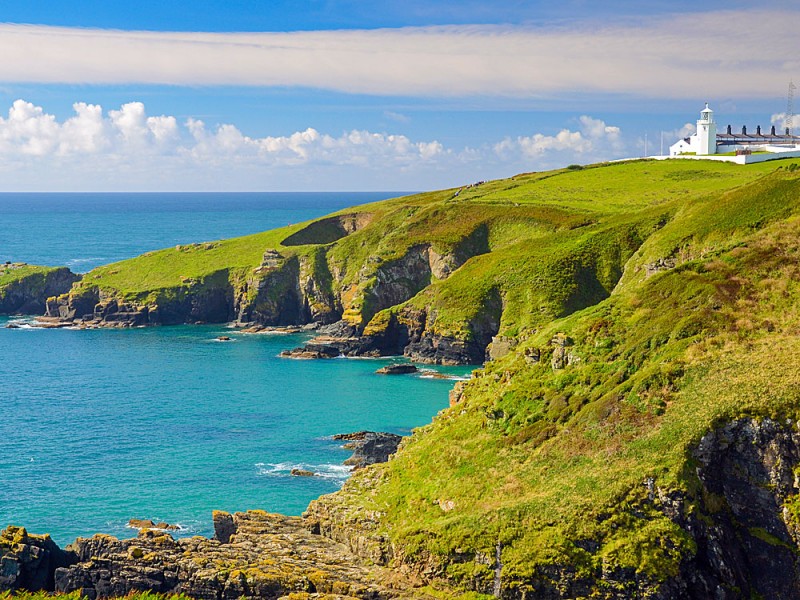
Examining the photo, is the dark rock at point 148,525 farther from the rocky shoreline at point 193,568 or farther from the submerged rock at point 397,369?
the submerged rock at point 397,369

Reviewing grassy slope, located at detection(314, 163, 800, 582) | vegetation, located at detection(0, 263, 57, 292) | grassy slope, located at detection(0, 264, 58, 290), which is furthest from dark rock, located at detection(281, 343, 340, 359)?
grassy slope, located at detection(0, 264, 58, 290)

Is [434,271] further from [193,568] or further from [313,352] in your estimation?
[193,568]

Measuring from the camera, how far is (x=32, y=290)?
7441 inches

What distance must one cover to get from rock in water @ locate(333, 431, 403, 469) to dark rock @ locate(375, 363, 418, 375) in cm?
3267

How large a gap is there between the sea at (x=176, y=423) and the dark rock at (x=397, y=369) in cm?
167

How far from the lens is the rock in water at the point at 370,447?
8225 cm

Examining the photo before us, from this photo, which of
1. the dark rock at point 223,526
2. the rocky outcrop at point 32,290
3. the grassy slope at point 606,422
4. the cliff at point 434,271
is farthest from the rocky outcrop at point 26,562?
the rocky outcrop at point 32,290

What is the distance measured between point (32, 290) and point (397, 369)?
99554 mm

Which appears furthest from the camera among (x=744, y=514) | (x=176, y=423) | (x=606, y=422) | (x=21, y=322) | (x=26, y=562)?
(x=21, y=322)

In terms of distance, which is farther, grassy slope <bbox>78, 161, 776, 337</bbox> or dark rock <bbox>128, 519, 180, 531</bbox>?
grassy slope <bbox>78, 161, 776, 337</bbox>

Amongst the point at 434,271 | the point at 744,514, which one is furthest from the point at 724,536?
the point at 434,271

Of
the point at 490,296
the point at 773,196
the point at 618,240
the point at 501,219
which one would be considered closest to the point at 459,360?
the point at 490,296

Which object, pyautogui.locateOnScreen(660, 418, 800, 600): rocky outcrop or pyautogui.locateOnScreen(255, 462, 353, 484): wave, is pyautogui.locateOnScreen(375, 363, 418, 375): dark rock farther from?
pyautogui.locateOnScreen(660, 418, 800, 600): rocky outcrop

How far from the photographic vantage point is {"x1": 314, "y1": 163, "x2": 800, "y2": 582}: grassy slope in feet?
155
